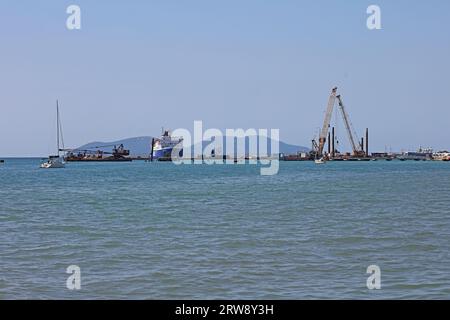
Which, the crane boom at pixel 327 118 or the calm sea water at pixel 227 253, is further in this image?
the crane boom at pixel 327 118

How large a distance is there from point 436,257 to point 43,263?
9.14 m

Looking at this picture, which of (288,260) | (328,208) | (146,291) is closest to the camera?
(146,291)

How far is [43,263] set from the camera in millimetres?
14500

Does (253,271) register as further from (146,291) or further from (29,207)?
(29,207)

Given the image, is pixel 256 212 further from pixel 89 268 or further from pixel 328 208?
pixel 89 268

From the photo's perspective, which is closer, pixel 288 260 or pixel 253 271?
pixel 253 271

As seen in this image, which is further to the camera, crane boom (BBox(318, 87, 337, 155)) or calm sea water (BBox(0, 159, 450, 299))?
crane boom (BBox(318, 87, 337, 155))

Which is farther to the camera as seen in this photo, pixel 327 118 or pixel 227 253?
pixel 327 118

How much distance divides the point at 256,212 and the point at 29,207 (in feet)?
41.9
